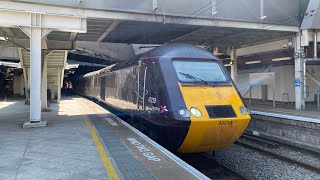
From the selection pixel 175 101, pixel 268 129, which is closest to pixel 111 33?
pixel 268 129

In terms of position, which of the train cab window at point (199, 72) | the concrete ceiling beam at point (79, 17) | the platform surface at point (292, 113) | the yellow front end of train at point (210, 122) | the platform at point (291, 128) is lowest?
the platform at point (291, 128)

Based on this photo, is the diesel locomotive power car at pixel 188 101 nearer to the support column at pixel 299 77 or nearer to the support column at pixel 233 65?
the support column at pixel 299 77

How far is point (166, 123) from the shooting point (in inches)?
293

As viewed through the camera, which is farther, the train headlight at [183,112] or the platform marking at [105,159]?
the train headlight at [183,112]

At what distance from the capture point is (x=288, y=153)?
33.4ft

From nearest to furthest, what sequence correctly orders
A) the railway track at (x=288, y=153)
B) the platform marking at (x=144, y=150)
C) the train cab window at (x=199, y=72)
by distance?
the platform marking at (x=144, y=150) → the train cab window at (x=199, y=72) → the railway track at (x=288, y=153)

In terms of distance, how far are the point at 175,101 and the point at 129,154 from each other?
5.65 feet

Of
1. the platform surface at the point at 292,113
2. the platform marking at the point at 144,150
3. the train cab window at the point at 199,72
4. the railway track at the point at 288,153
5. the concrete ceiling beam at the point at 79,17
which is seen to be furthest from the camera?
the platform surface at the point at 292,113

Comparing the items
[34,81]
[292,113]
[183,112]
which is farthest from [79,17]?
[292,113]

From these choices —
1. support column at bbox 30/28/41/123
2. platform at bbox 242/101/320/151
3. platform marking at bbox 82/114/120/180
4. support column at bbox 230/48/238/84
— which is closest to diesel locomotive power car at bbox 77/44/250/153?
platform marking at bbox 82/114/120/180

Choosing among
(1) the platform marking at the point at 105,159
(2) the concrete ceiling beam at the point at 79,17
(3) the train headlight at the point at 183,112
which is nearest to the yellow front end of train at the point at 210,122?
(3) the train headlight at the point at 183,112

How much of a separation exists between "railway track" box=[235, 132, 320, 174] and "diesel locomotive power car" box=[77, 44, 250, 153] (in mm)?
2265

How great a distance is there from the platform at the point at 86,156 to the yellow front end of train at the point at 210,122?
95cm

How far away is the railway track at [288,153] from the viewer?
28.6 feet
